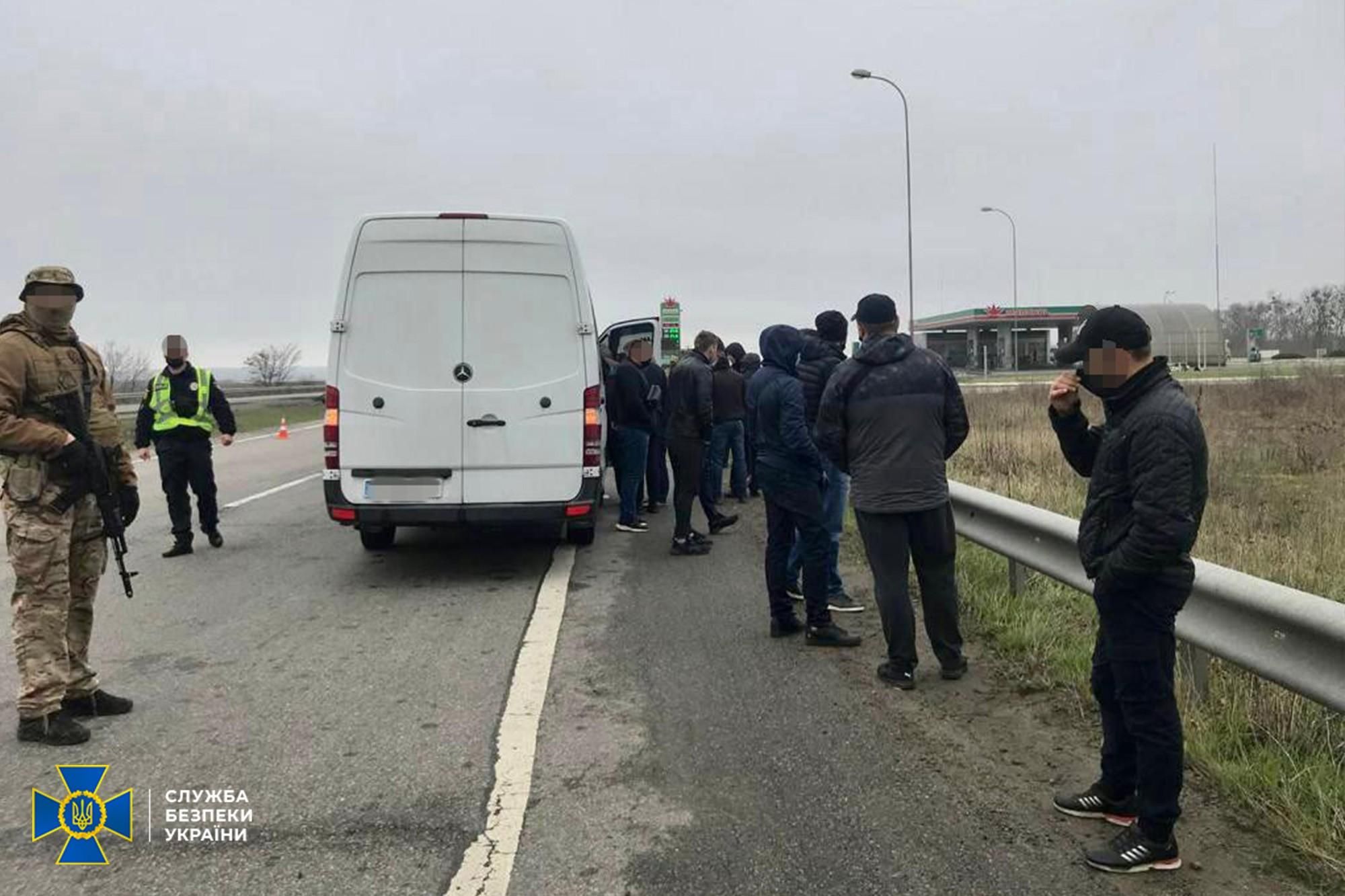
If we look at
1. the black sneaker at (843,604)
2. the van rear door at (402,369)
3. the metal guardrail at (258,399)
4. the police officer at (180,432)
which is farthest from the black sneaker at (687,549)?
the metal guardrail at (258,399)

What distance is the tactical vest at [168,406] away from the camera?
833cm

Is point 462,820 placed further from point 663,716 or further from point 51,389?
point 51,389

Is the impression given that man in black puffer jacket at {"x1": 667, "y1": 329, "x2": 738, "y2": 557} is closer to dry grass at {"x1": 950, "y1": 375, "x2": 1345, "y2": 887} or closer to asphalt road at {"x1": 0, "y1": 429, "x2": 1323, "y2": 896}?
asphalt road at {"x1": 0, "y1": 429, "x2": 1323, "y2": 896}

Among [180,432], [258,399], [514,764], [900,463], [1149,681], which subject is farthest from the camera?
[258,399]

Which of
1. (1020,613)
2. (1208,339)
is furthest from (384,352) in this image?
(1208,339)

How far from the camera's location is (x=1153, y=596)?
304 centimetres

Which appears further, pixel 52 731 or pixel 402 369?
pixel 402 369

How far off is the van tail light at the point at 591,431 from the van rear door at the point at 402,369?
3.02 feet

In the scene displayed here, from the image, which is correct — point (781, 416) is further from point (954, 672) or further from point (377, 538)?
point (377, 538)

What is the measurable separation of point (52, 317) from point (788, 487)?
3.82m

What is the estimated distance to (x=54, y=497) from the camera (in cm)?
421

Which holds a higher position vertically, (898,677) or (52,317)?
(52,317)

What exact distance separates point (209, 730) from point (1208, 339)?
65.0m

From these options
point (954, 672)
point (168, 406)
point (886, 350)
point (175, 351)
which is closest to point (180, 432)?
point (168, 406)
